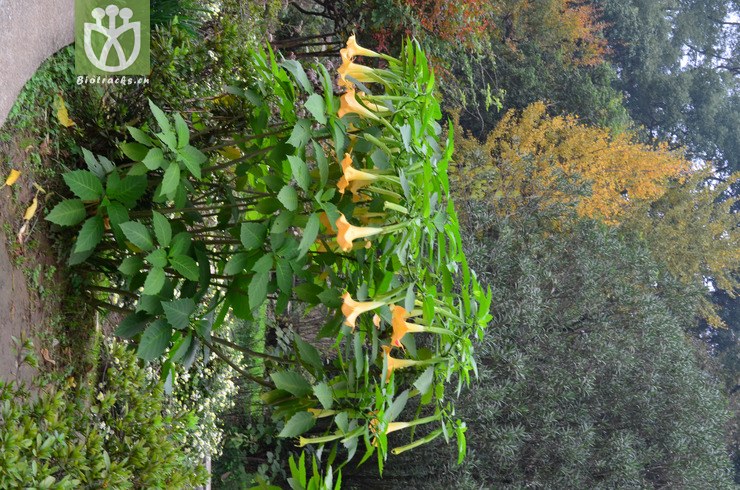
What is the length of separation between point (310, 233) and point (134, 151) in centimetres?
66

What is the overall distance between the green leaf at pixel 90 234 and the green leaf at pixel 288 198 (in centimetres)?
59

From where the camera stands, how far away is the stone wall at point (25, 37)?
7.04 feet

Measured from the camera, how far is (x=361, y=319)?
215cm

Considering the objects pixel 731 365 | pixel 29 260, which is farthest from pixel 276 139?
pixel 731 365

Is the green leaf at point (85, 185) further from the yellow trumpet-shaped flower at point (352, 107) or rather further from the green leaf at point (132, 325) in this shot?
the yellow trumpet-shaped flower at point (352, 107)

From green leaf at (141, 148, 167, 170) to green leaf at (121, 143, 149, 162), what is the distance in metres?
0.10

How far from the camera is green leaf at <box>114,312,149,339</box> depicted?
2.12m

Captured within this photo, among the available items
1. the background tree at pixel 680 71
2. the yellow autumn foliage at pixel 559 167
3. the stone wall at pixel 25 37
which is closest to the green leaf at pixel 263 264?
the stone wall at pixel 25 37

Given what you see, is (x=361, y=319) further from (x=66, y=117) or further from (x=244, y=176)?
(x=66, y=117)

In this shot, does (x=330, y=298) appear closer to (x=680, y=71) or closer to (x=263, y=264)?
(x=263, y=264)

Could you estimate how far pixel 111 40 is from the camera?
262 cm

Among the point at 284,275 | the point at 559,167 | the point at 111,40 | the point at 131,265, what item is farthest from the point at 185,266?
the point at 559,167

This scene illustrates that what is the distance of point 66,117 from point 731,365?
18.6 m

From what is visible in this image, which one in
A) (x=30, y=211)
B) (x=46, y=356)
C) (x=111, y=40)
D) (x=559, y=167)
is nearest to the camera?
(x=30, y=211)
